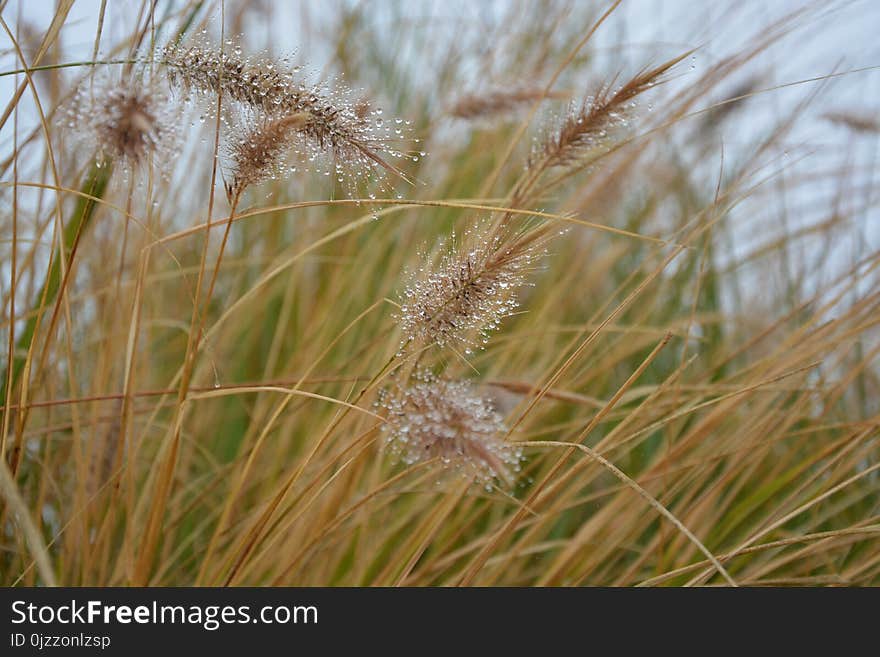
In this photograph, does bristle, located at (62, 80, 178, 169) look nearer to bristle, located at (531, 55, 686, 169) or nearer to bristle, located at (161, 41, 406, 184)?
bristle, located at (161, 41, 406, 184)

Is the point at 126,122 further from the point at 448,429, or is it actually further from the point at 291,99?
the point at 448,429

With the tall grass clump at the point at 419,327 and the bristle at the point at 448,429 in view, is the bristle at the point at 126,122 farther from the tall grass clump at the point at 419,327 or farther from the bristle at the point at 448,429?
the bristle at the point at 448,429

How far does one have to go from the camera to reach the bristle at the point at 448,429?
20.0 inches

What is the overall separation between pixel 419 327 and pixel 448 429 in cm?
10

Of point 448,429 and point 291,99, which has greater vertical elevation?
point 291,99

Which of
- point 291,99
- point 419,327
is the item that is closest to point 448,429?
point 419,327

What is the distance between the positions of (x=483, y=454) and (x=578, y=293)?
91 cm

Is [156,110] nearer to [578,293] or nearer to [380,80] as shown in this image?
[578,293]

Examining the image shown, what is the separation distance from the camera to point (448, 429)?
20.6 inches

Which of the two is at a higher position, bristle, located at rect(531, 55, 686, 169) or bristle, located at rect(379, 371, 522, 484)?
bristle, located at rect(531, 55, 686, 169)

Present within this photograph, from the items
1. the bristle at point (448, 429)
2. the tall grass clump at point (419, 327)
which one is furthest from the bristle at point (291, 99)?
the bristle at point (448, 429)

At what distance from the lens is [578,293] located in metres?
1.37

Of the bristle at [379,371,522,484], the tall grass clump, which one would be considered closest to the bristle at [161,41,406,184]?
the tall grass clump

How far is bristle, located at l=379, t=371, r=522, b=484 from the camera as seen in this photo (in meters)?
0.51
